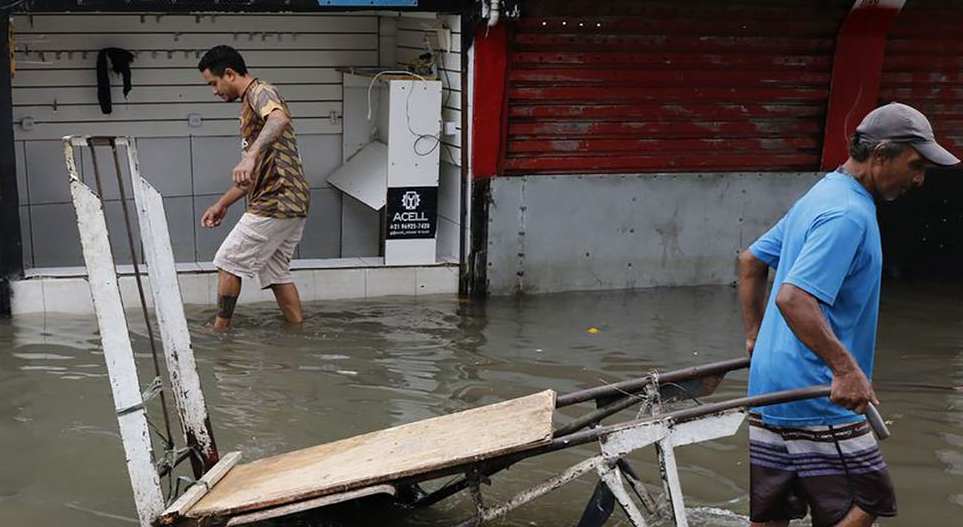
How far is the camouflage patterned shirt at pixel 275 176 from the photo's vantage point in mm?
8234

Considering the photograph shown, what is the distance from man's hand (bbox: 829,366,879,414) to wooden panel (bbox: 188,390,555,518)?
0.98 metres

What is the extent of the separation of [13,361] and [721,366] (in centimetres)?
487

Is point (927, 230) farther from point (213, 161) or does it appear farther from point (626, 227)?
point (213, 161)

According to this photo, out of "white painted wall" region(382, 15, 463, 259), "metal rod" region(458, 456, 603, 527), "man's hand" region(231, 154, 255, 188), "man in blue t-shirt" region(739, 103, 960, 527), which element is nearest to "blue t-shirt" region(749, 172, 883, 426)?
"man in blue t-shirt" region(739, 103, 960, 527)

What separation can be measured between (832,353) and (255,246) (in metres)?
5.24

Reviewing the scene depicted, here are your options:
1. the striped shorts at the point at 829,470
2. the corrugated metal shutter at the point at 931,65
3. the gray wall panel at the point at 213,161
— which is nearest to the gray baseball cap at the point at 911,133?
the striped shorts at the point at 829,470

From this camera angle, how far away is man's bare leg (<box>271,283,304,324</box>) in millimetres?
8656

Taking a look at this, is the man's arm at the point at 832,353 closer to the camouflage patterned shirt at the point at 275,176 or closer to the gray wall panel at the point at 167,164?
the camouflage patterned shirt at the point at 275,176

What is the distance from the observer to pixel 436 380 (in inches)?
297

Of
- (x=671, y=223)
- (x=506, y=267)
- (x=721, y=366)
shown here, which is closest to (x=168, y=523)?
(x=721, y=366)

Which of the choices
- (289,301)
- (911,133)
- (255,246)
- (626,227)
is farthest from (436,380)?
(911,133)

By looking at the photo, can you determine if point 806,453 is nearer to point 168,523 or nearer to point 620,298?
point 168,523

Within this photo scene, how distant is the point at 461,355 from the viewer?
26.6 ft

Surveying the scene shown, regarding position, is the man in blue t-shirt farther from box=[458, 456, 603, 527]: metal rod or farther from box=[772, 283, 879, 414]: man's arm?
box=[458, 456, 603, 527]: metal rod
